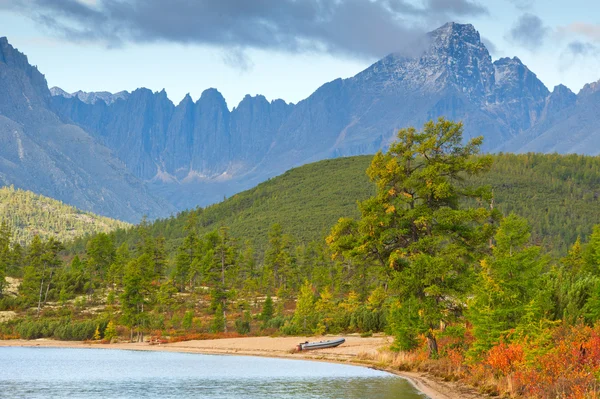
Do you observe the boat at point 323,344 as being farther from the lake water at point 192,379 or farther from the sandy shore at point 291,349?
the lake water at point 192,379

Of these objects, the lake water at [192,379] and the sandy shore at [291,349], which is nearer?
the sandy shore at [291,349]

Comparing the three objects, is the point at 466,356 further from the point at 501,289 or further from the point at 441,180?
the point at 441,180

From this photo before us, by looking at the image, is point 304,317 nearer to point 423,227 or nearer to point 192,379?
point 192,379

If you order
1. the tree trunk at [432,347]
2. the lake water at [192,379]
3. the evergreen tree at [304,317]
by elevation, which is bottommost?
the lake water at [192,379]

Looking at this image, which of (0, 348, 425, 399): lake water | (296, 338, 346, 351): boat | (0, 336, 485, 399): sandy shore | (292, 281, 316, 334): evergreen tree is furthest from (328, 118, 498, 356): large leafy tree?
(292, 281, 316, 334): evergreen tree

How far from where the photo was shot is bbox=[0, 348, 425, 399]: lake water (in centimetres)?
3444

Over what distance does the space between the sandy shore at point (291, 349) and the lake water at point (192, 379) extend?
46.0 inches

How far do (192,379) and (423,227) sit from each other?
16658 millimetres

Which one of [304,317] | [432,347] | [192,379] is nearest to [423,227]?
[432,347]

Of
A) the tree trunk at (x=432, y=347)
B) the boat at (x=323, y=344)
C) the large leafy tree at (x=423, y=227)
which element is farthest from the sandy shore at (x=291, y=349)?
the large leafy tree at (x=423, y=227)

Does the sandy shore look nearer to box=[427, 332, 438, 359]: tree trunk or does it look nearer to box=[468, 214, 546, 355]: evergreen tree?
box=[427, 332, 438, 359]: tree trunk

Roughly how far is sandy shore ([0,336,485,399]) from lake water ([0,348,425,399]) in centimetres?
117

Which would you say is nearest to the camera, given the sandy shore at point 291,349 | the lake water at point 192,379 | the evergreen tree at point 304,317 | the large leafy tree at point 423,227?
the sandy shore at point 291,349

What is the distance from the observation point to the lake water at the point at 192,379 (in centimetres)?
3444
